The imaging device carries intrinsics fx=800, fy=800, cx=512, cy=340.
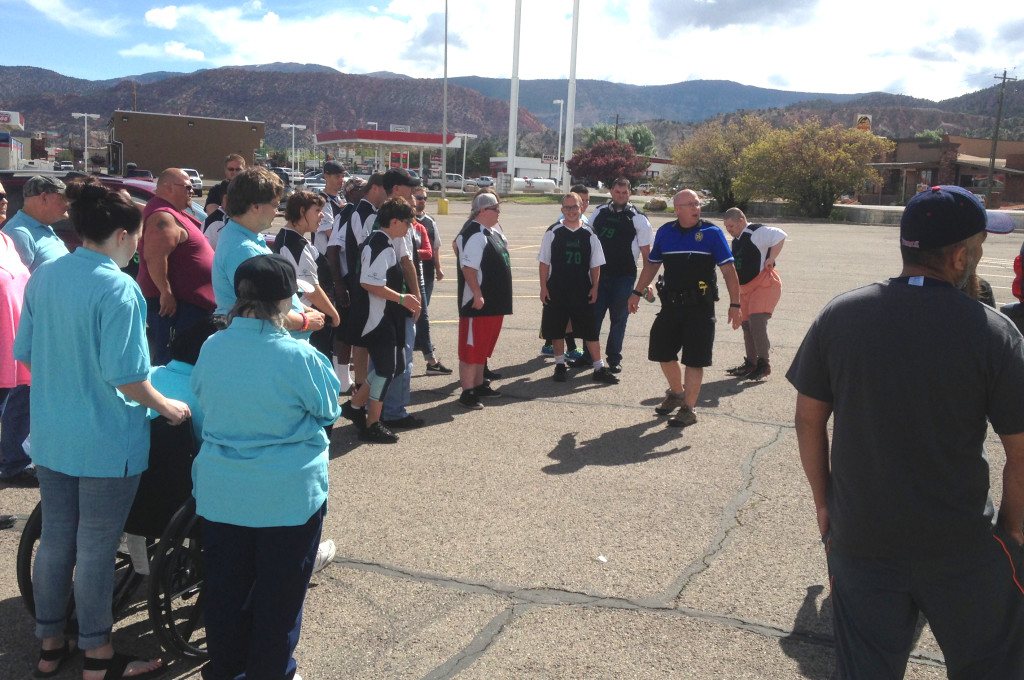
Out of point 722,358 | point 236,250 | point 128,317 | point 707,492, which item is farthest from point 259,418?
point 722,358

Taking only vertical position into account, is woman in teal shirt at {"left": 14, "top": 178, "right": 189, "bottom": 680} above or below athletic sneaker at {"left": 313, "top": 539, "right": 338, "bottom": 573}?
above

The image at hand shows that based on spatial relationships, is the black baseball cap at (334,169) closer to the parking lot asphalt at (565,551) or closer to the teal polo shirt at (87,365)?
the parking lot asphalt at (565,551)

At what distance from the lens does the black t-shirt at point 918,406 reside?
217 centimetres

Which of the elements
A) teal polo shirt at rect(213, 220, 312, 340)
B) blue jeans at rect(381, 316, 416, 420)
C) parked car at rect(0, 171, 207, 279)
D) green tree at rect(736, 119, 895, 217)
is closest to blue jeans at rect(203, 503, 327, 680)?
teal polo shirt at rect(213, 220, 312, 340)

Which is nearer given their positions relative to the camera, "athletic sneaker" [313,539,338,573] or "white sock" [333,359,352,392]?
"athletic sneaker" [313,539,338,573]

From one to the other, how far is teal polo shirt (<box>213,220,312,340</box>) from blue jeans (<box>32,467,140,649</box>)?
4.07ft

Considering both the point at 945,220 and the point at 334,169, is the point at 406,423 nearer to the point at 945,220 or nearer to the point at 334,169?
the point at 334,169

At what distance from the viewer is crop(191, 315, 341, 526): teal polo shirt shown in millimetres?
2783

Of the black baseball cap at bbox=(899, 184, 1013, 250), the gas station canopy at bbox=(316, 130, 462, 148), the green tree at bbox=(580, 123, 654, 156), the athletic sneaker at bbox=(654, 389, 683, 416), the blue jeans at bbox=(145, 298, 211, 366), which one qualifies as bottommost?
the athletic sneaker at bbox=(654, 389, 683, 416)

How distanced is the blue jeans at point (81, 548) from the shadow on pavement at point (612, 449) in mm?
3108

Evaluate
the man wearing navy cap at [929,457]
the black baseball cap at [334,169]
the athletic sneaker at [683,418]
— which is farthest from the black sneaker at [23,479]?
the man wearing navy cap at [929,457]

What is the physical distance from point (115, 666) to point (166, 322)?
2.60 metres

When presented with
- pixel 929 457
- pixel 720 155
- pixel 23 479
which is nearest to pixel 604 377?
pixel 23 479

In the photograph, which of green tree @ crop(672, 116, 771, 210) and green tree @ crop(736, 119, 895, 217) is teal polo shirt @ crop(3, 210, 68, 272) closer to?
green tree @ crop(736, 119, 895, 217)
